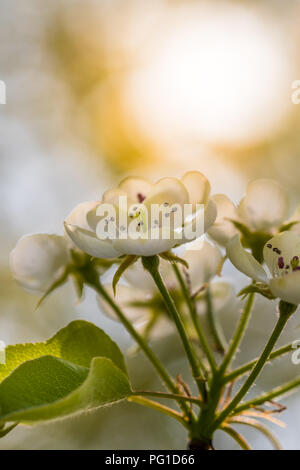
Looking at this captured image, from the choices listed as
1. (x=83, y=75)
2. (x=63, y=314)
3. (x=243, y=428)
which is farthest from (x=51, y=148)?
(x=243, y=428)

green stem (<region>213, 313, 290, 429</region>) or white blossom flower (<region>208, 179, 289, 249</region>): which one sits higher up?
white blossom flower (<region>208, 179, 289, 249</region>)

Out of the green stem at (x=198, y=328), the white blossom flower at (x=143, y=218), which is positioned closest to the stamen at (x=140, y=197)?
the white blossom flower at (x=143, y=218)

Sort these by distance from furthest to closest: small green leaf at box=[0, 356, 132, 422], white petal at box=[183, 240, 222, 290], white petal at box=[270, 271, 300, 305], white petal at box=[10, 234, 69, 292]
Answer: white petal at box=[183, 240, 222, 290]
white petal at box=[10, 234, 69, 292]
white petal at box=[270, 271, 300, 305]
small green leaf at box=[0, 356, 132, 422]

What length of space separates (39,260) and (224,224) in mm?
359

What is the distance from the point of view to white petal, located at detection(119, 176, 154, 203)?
1100 mm

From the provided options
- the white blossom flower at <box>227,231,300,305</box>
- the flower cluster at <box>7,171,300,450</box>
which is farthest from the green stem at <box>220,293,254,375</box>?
the white blossom flower at <box>227,231,300,305</box>

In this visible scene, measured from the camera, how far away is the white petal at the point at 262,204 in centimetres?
116

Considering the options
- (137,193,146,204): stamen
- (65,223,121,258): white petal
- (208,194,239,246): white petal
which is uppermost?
(137,193,146,204): stamen

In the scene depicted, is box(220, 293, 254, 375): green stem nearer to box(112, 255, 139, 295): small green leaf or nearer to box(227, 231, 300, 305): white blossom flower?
box(227, 231, 300, 305): white blossom flower

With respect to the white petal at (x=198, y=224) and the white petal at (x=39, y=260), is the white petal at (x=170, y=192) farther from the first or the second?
the white petal at (x=39, y=260)

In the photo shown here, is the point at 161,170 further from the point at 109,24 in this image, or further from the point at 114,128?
the point at 109,24

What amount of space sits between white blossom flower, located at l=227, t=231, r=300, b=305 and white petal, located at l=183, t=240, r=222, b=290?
0.33 meters

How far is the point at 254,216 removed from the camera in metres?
1.17
